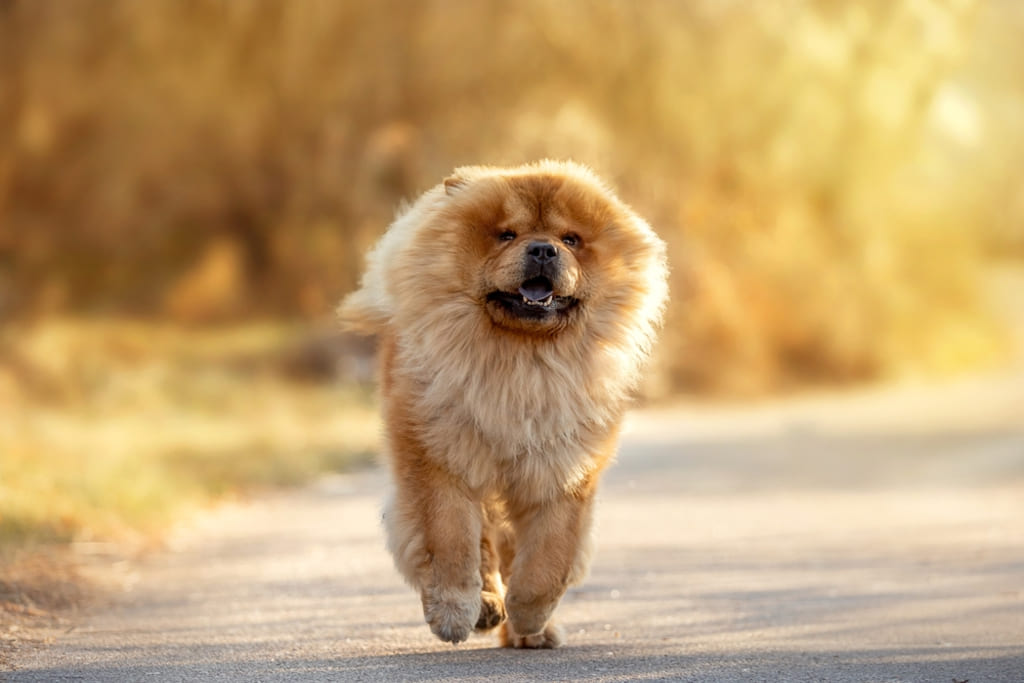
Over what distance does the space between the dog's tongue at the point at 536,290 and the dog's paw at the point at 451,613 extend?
3.41 feet

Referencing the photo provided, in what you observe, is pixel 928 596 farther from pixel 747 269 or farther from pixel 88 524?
pixel 747 269

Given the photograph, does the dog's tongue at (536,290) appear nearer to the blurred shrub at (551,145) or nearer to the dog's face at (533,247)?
the dog's face at (533,247)

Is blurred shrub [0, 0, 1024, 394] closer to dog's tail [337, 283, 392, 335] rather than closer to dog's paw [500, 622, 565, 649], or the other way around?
dog's tail [337, 283, 392, 335]

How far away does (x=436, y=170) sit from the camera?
2059 centimetres

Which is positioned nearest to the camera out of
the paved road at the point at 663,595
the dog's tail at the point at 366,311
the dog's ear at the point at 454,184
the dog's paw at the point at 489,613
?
the paved road at the point at 663,595

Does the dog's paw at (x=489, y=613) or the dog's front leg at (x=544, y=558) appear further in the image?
the dog's paw at (x=489, y=613)

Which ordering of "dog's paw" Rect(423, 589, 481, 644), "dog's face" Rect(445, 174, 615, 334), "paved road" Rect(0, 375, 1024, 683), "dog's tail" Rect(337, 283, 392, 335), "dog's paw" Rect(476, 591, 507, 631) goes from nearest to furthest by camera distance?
"paved road" Rect(0, 375, 1024, 683) → "dog's paw" Rect(423, 589, 481, 644) → "dog's face" Rect(445, 174, 615, 334) → "dog's paw" Rect(476, 591, 507, 631) → "dog's tail" Rect(337, 283, 392, 335)

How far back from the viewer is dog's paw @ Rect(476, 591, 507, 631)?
5039mm

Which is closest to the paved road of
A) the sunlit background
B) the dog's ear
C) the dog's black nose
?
the dog's black nose

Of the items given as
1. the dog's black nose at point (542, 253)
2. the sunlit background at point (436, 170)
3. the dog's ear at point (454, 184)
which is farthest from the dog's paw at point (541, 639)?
the sunlit background at point (436, 170)

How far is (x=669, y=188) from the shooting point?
23.8 meters

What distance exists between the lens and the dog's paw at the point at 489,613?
5.04m

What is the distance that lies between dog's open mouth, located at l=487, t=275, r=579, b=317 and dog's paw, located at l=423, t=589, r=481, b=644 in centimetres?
100

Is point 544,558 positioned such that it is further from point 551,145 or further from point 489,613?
point 551,145
